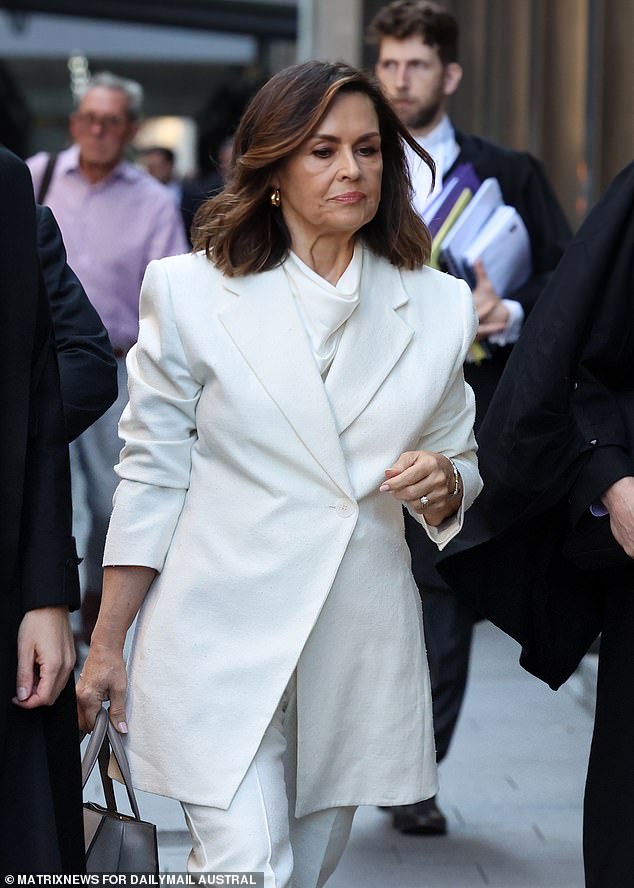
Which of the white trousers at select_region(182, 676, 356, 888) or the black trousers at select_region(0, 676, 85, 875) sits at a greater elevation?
the black trousers at select_region(0, 676, 85, 875)

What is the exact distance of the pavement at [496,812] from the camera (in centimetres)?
497

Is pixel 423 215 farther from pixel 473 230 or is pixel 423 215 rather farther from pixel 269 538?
pixel 269 538

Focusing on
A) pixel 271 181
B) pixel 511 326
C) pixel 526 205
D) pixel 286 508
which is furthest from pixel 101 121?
pixel 286 508

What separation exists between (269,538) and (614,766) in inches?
34.8

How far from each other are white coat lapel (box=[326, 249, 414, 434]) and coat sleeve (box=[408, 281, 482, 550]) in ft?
0.42

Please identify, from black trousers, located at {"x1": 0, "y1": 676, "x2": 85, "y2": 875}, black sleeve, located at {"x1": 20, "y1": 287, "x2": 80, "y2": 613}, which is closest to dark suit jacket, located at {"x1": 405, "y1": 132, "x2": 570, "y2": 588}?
black sleeve, located at {"x1": 20, "y1": 287, "x2": 80, "y2": 613}

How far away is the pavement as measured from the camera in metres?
4.97

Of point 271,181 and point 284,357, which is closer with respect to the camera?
point 284,357

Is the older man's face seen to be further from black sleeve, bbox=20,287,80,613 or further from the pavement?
black sleeve, bbox=20,287,80,613

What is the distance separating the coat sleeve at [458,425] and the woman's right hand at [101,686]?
0.64 meters

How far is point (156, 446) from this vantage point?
11.4ft

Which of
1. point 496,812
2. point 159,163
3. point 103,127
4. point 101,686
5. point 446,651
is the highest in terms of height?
point 101,686

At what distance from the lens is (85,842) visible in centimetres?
325

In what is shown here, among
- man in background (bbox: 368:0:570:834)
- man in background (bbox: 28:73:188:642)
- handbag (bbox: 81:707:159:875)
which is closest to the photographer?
handbag (bbox: 81:707:159:875)
